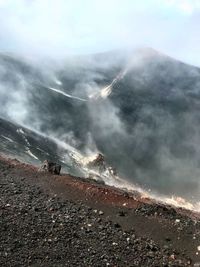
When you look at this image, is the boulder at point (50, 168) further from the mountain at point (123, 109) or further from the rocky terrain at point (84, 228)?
the mountain at point (123, 109)

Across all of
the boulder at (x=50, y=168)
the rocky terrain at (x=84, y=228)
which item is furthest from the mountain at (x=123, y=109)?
the rocky terrain at (x=84, y=228)

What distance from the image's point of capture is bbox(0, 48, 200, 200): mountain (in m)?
37.6

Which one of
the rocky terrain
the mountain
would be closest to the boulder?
the rocky terrain

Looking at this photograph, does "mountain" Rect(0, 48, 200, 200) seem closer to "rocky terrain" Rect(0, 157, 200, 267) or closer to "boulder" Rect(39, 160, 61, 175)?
"boulder" Rect(39, 160, 61, 175)

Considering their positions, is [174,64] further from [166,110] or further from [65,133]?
[65,133]

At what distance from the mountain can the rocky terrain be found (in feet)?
56.1

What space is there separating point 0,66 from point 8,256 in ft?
113

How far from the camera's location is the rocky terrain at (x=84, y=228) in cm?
1361

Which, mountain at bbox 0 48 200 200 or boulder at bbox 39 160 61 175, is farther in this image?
mountain at bbox 0 48 200 200

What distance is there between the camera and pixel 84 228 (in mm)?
14914

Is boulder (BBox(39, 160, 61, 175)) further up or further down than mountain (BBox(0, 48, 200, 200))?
further down

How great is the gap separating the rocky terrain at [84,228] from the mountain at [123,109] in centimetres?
1710

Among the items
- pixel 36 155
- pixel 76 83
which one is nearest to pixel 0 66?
pixel 76 83

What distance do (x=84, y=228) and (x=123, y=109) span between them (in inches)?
1154
